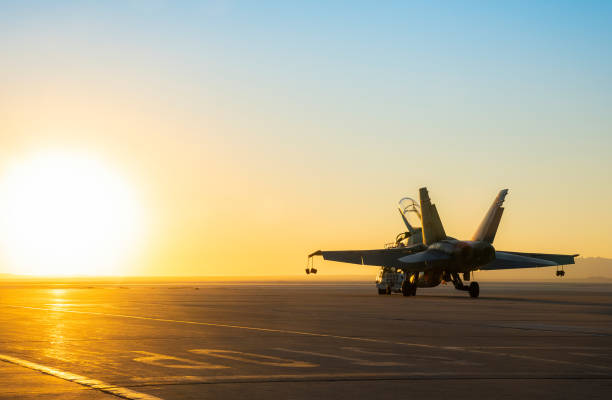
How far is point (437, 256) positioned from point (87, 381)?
1633 inches

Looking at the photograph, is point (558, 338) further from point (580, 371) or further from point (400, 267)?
point (400, 267)

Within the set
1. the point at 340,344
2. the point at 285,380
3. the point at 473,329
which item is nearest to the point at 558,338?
the point at 473,329

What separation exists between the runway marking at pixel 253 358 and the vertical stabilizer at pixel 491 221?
1458 inches

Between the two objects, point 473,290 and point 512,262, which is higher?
point 512,262

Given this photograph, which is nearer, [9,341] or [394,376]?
[394,376]

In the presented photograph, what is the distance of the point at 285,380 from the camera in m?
11.4

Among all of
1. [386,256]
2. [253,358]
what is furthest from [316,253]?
[253,358]

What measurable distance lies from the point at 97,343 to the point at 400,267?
39.0 meters

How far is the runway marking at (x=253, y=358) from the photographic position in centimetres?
1334

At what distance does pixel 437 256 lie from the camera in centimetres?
5100

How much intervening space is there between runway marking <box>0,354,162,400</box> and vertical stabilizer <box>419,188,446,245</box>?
40908 millimetres

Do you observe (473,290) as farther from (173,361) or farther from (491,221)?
(173,361)

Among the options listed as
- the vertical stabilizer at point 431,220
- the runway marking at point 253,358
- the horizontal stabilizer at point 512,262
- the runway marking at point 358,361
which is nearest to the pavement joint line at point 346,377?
the runway marking at point 358,361

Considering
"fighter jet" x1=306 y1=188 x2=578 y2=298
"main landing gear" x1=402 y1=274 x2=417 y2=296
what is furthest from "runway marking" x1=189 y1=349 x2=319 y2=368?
"main landing gear" x1=402 y1=274 x2=417 y2=296
